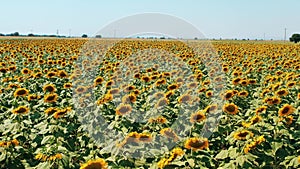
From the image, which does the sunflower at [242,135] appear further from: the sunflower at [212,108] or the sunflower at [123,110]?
the sunflower at [123,110]

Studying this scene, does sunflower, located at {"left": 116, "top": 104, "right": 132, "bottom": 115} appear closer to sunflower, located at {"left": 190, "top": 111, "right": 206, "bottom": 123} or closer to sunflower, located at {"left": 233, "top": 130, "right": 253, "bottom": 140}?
sunflower, located at {"left": 190, "top": 111, "right": 206, "bottom": 123}

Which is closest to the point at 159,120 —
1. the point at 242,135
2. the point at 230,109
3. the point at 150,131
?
the point at 150,131

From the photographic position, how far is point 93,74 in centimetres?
912

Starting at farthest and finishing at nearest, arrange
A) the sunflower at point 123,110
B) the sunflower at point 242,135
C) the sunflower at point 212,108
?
the sunflower at point 212,108
the sunflower at point 123,110
the sunflower at point 242,135

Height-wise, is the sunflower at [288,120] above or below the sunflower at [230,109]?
below

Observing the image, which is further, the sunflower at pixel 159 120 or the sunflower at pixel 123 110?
the sunflower at pixel 123 110

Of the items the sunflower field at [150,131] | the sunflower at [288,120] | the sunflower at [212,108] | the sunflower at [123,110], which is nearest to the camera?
the sunflower field at [150,131]

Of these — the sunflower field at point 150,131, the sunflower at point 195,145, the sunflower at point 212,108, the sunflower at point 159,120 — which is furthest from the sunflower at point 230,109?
the sunflower at point 195,145

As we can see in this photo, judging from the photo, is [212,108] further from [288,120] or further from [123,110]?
[123,110]

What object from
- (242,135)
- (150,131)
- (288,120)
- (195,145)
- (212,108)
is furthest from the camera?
(212,108)

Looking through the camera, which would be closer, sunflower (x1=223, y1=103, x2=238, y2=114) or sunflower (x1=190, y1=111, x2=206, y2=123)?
sunflower (x1=190, y1=111, x2=206, y2=123)

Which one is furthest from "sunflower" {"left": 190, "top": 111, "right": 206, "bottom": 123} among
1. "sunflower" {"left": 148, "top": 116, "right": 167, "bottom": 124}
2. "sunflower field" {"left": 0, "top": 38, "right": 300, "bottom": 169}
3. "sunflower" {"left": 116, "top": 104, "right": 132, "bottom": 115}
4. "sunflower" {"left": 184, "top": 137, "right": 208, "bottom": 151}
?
"sunflower" {"left": 184, "top": 137, "right": 208, "bottom": 151}

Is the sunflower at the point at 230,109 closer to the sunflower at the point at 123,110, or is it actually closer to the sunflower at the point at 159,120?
the sunflower at the point at 159,120

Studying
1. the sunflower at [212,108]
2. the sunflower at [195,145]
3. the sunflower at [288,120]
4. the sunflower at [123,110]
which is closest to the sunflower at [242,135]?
the sunflower at [195,145]
